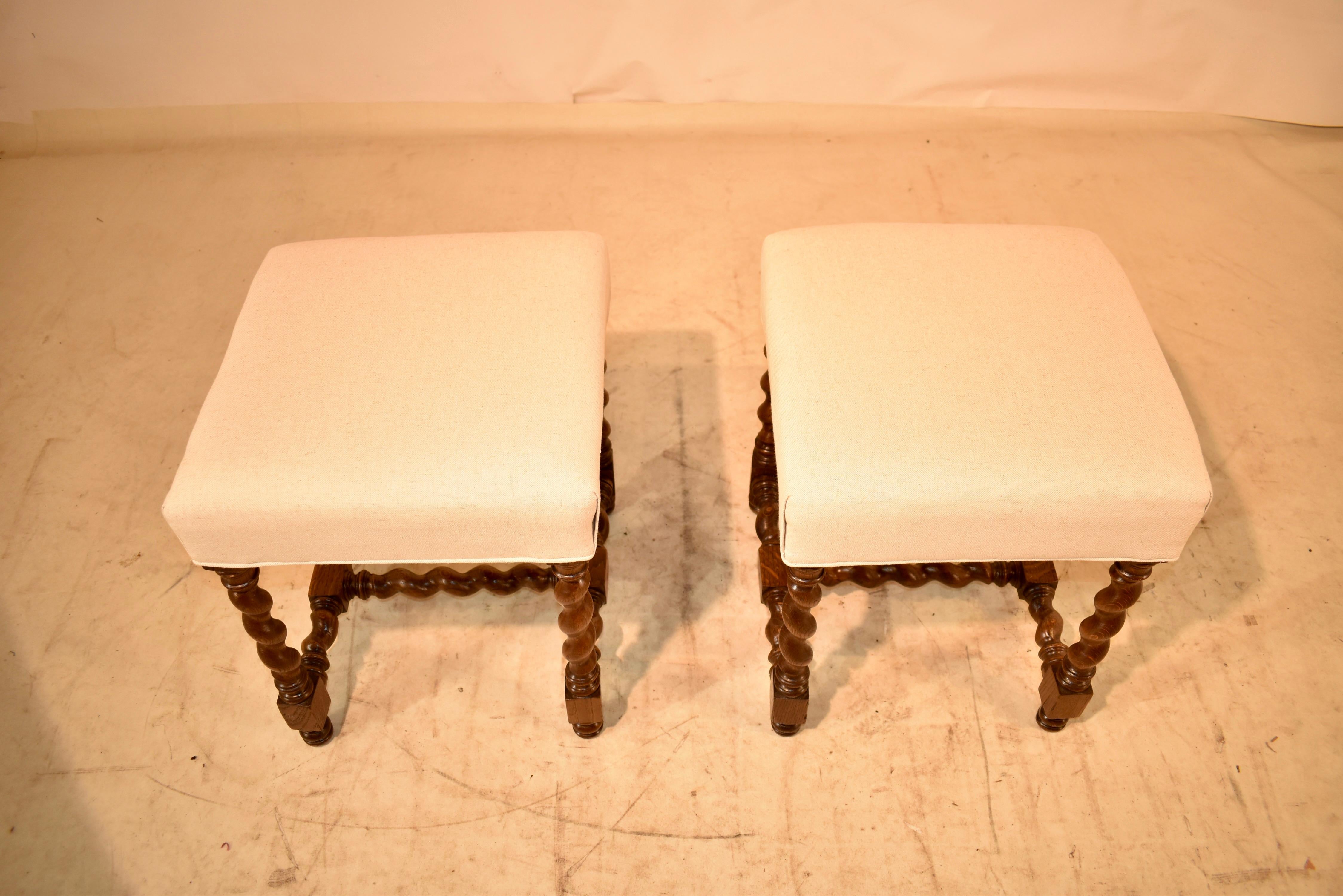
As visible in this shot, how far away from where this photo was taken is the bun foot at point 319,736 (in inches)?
55.3

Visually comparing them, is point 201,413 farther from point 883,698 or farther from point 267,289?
point 883,698

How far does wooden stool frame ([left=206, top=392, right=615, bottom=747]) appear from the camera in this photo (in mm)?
1252

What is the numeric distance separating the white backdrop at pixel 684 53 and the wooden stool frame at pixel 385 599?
1350 millimetres

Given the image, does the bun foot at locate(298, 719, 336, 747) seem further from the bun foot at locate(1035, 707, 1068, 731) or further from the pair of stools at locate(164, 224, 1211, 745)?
the bun foot at locate(1035, 707, 1068, 731)

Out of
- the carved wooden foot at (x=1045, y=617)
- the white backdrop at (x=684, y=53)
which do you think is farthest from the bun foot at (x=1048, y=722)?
the white backdrop at (x=684, y=53)

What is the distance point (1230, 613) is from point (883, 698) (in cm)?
55

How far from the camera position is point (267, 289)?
4.36ft

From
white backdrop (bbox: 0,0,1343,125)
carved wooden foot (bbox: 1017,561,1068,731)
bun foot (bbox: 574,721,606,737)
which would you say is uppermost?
white backdrop (bbox: 0,0,1343,125)

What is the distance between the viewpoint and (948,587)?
1525 millimetres

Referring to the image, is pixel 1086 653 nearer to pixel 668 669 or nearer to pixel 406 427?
pixel 668 669

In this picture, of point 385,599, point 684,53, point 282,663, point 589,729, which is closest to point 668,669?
point 589,729

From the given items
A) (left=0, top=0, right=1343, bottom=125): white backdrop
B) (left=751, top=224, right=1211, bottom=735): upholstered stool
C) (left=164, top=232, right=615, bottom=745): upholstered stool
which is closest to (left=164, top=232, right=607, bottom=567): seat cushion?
(left=164, top=232, right=615, bottom=745): upholstered stool

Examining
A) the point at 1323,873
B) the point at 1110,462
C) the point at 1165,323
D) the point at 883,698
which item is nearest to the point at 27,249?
the point at 883,698

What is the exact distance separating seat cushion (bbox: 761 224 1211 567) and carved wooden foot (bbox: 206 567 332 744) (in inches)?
24.7
